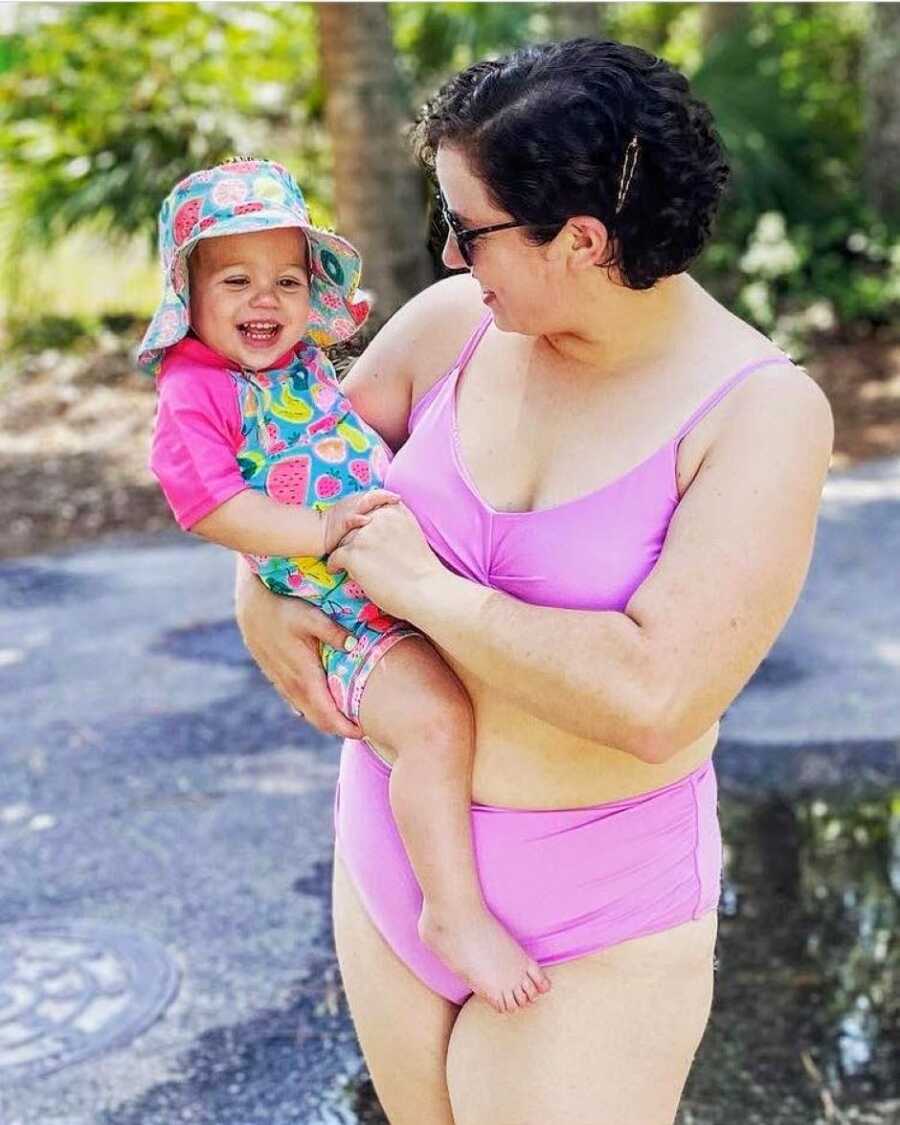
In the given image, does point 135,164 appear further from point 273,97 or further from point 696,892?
point 696,892

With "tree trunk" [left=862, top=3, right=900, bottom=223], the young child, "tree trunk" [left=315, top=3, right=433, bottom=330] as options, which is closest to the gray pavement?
the young child

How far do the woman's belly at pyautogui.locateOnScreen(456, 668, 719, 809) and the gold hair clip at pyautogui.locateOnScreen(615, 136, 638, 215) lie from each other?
607mm

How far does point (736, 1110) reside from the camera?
11.6 ft

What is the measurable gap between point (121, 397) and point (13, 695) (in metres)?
5.16

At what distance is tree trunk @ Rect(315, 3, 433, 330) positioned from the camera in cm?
885

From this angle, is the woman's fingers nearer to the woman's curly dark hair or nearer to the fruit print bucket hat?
the fruit print bucket hat

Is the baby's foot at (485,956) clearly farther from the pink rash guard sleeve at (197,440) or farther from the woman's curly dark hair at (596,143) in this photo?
the woman's curly dark hair at (596,143)

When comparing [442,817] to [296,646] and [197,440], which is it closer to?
[296,646]

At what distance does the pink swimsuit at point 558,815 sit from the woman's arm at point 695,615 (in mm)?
57

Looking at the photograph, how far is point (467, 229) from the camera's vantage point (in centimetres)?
200

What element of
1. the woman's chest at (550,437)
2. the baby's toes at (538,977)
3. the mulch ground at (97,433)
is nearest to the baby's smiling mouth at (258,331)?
the woman's chest at (550,437)

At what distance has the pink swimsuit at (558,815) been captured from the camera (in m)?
1.95

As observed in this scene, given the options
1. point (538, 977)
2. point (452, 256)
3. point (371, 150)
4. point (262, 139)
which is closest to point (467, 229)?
point (452, 256)

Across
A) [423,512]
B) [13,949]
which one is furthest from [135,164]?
[423,512]
